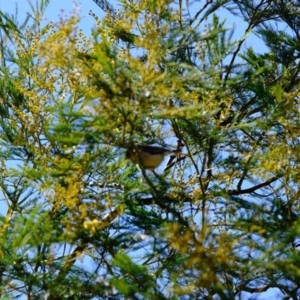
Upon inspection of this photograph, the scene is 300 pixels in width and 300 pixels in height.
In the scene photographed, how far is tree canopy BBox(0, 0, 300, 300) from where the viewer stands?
2.05 metres

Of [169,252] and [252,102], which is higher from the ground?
[252,102]

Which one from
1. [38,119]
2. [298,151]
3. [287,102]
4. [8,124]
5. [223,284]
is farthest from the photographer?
[8,124]

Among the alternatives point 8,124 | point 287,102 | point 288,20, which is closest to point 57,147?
point 8,124

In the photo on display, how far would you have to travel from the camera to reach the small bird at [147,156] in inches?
83.6

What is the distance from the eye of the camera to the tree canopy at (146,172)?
80.6 inches

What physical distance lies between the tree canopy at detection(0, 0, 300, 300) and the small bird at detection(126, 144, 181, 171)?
42mm

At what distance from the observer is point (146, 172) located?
2.31m

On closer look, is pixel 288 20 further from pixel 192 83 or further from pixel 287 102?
pixel 192 83

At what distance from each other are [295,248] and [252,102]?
1.04 meters

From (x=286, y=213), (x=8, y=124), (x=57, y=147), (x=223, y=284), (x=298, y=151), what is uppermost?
(x=8, y=124)

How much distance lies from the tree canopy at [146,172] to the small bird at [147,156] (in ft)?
0.14

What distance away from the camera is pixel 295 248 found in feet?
7.45

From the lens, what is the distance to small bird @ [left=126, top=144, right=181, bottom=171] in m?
2.12

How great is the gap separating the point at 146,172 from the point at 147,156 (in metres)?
0.11
